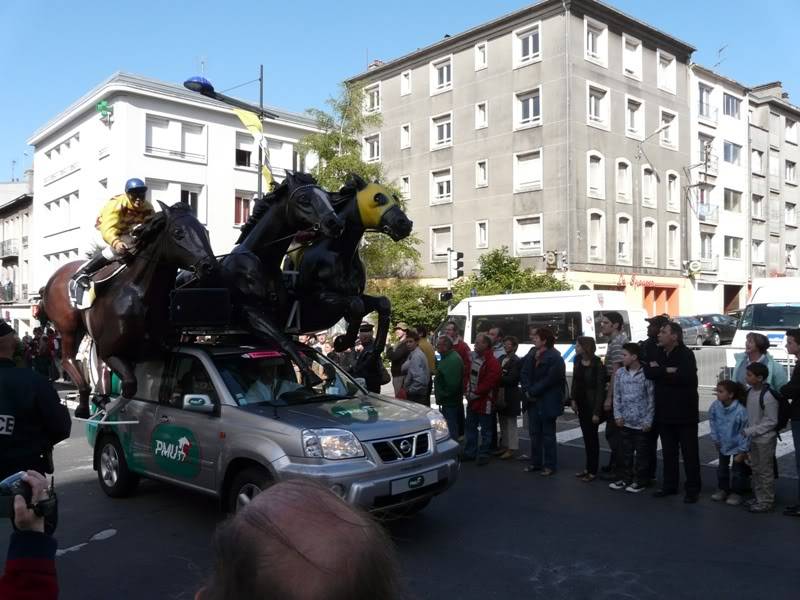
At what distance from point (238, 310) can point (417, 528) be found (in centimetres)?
273

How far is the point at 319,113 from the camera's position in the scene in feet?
92.1

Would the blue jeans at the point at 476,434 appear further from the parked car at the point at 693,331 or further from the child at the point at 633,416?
the parked car at the point at 693,331

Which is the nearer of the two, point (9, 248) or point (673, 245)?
point (673, 245)

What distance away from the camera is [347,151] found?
27250 mm

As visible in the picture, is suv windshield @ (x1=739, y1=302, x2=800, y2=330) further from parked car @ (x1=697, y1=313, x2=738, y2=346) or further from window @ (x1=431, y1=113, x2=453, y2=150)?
window @ (x1=431, y1=113, x2=453, y2=150)

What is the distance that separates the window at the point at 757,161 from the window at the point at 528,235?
63.8 ft

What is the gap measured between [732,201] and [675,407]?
1566 inches

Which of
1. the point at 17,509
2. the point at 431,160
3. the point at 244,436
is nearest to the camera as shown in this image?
the point at 17,509

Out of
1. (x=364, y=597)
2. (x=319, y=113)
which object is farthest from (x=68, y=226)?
(x=364, y=597)

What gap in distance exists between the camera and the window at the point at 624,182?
116ft

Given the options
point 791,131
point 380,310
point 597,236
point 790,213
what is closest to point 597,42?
point 597,236

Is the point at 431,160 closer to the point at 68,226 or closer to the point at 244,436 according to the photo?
the point at 68,226

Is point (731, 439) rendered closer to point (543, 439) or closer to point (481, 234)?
point (543, 439)

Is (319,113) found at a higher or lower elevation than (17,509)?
higher
